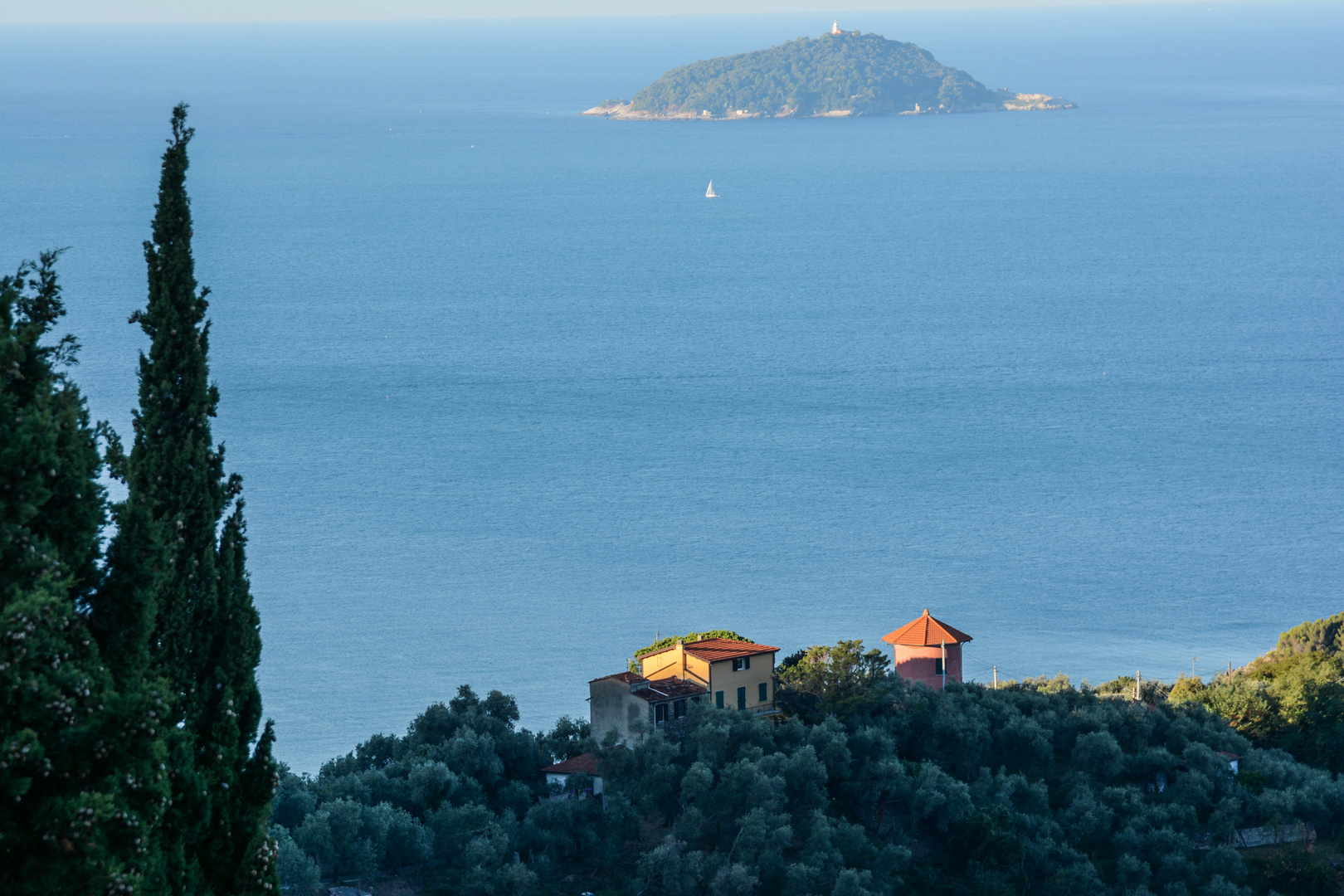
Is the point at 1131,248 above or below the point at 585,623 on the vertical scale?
above

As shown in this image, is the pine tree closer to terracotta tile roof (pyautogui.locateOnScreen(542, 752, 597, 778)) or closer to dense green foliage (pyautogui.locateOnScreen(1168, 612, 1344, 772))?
terracotta tile roof (pyautogui.locateOnScreen(542, 752, 597, 778))

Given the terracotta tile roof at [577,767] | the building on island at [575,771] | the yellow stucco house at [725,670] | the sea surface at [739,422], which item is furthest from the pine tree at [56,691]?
the sea surface at [739,422]

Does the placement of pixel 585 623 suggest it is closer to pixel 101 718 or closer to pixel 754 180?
pixel 101 718

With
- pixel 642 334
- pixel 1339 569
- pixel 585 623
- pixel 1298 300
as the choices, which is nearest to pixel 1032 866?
pixel 585 623

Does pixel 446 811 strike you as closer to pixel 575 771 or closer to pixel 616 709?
pixel 575 771

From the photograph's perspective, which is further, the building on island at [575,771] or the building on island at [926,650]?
the building on island at [926,650]

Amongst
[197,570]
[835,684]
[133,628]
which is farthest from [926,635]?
[133,628]

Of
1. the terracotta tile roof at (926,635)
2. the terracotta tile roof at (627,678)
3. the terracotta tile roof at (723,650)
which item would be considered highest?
the terracotta tile roof at (926,635)

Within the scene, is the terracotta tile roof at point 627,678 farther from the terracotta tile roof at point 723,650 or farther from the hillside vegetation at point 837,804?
the hillside vegetation at point 837,804
